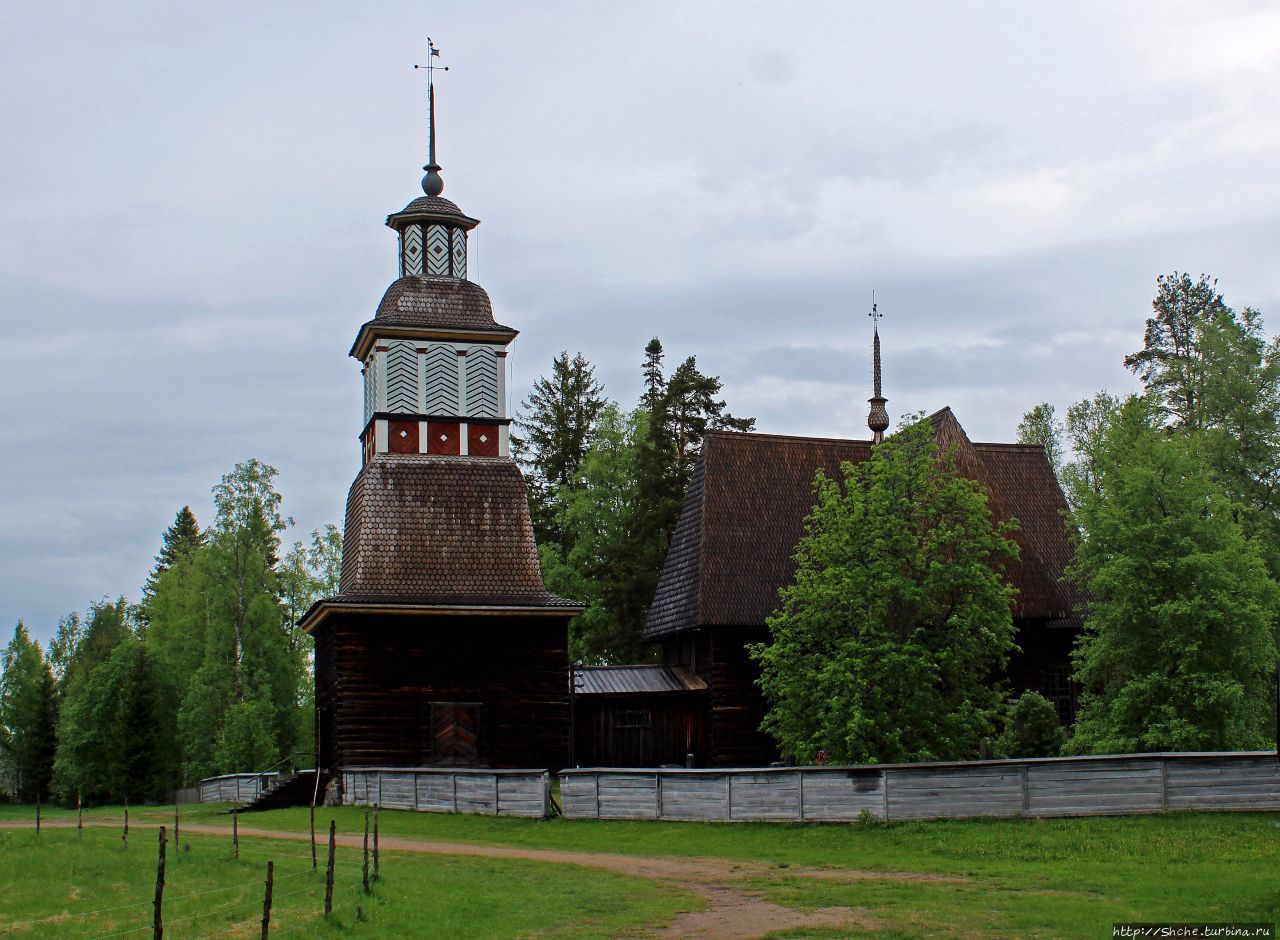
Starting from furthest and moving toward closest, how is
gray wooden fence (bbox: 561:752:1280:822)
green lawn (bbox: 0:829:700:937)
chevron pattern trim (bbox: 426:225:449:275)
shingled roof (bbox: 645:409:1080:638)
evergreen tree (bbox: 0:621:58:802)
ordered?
evergreen tree (bbox: 0:621:58:802)
chevron pattern trim (bbox: 426:225:449:275)
shingled roof (bbox: 645:409:1080:638)
gray wooden fence (bbox: 561:752:1280:822)
green lawn (bbox: 0:829:700:937)

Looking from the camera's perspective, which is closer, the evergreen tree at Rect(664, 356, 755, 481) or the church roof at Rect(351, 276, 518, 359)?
the church roof at Rect(351, 276, 518, 359)

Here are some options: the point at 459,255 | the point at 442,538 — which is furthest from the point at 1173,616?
the point at 459,255

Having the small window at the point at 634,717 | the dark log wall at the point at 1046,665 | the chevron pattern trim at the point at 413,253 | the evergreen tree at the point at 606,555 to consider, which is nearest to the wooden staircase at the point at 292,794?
the small window at the point at 634,717

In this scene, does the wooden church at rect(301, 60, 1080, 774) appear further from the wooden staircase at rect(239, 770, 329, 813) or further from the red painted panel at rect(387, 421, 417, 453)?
the wooden staircase at rect(239, 770, 329, 813)

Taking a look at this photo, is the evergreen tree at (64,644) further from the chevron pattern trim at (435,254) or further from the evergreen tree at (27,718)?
the chevron pattern trim at (435,254)

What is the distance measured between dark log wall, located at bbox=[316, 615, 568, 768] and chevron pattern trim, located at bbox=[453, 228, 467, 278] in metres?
10.6

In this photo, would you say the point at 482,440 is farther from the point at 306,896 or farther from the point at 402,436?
the point at 306,896

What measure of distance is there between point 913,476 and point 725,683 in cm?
1071

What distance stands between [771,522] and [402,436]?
35.7ft

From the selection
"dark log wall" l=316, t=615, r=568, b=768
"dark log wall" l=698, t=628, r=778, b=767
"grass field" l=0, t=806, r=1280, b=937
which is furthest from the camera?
"dark log wall" l=698, t=628, r=778, b=767

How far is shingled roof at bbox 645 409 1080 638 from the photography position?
4056cm

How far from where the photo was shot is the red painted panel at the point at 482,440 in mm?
40281

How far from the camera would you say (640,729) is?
40375mm

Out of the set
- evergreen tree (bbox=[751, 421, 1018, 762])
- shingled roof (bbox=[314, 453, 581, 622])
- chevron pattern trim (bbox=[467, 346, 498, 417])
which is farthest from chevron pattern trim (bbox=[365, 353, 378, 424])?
evergreen tree (bbox=[751, 421, 1018, 762])
